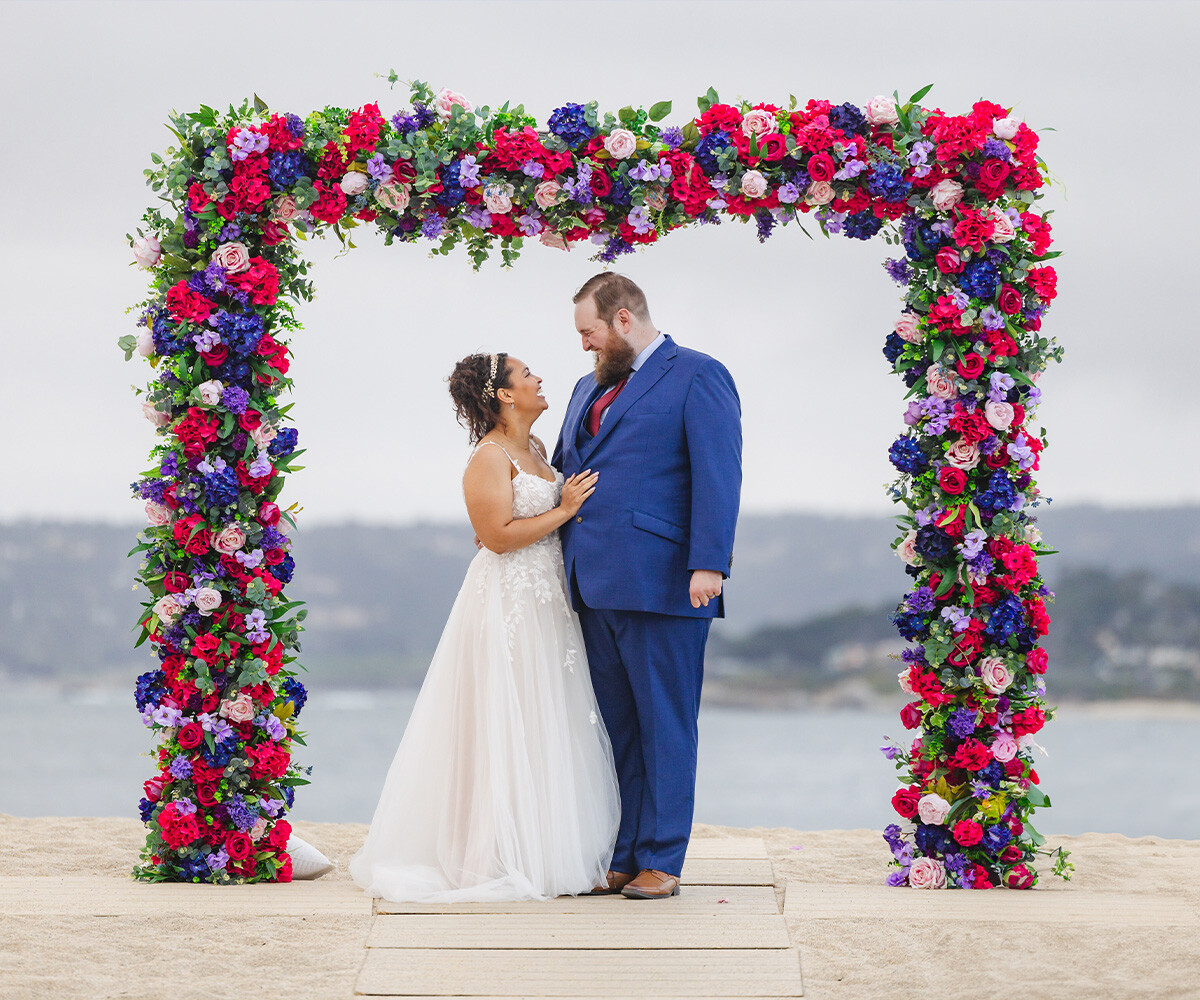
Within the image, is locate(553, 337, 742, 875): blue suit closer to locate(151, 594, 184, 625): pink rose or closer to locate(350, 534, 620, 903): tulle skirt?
locate(350, 534, 620, 903): tulle skirt

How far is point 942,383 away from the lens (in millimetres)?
4754

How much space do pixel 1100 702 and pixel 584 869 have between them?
1101 inches

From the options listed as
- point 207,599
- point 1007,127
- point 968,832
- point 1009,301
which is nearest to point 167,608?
point 207,599

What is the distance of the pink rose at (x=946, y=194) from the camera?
4672 millimetres

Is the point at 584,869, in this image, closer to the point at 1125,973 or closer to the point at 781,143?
the point at 1125,973

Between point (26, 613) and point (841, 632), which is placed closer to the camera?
point (26, 613)

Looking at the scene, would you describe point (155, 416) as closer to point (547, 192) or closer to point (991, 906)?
point (547, 192)

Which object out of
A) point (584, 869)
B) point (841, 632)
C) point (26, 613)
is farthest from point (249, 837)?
point (841, 632)

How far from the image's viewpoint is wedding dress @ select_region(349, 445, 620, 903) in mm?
4461

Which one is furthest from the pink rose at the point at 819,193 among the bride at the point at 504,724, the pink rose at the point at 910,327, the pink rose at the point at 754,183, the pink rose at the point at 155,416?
the pink rose at the point at 155,416

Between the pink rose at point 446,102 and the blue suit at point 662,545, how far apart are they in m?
1.19

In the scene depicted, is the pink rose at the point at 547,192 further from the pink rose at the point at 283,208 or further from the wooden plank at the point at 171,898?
the wooden plank at the point at 171,898

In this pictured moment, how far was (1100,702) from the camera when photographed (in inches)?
1174

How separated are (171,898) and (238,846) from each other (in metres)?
0.33
